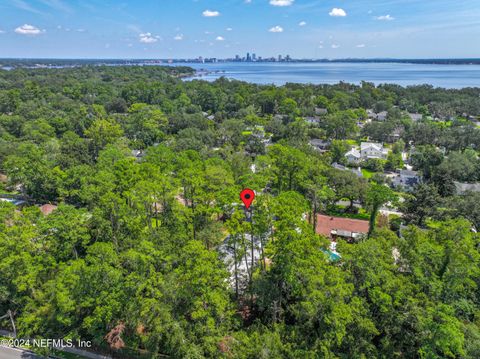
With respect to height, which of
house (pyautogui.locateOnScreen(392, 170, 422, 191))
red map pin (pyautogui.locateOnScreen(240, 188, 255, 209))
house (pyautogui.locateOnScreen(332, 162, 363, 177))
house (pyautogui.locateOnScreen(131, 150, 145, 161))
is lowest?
house (pyautogui.locateOnScreen(392, 170, 422, 191))

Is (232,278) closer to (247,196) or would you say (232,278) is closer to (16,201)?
(247,196)

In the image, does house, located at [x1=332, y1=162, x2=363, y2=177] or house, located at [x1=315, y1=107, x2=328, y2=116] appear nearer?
house, located at [x1=332, y1=162, x2=363, y2=177]

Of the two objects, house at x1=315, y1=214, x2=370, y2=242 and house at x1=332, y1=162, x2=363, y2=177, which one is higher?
house at x1=332, y1=162, x2=363, y2=177

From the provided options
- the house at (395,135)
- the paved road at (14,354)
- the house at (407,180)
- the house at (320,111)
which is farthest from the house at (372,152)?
the paved road at (14,354)

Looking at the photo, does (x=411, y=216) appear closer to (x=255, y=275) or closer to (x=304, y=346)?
(x=255, y=275)

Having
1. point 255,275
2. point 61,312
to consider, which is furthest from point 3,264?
point 255,275

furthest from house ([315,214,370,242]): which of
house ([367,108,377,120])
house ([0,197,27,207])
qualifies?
house ([367,108,377,120])

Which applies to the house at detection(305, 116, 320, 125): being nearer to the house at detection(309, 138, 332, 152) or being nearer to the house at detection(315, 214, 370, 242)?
the house at detection(309, 138, 332, 152)
